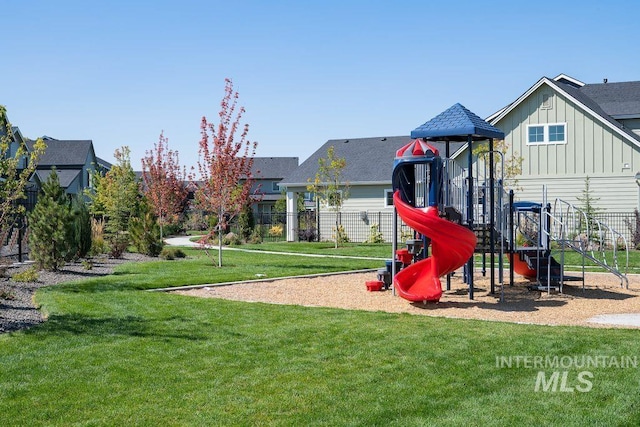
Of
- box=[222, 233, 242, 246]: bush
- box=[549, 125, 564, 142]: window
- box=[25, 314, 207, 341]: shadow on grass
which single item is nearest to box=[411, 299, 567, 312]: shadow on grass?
box=[25, 314, 207, 341]: shadow on grass

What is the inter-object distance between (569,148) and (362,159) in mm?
11618

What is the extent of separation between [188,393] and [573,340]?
482 centimetres

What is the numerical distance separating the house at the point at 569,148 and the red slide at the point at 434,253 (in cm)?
1805

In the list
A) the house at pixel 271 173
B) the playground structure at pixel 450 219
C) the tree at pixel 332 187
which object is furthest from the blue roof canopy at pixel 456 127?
the house at pixel 271 173

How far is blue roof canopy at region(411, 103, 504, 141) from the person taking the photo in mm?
12570

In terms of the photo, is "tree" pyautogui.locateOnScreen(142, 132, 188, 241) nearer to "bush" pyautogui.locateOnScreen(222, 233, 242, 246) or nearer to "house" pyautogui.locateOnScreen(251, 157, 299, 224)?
"bush" pyautogui.locateOnScreen(222, 233, 242, 246)

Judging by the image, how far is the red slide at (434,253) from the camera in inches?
464

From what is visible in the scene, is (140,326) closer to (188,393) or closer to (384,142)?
(188,393)

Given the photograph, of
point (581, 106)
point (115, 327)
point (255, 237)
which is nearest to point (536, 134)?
point (581, 106)

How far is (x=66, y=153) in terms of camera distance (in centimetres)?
5666

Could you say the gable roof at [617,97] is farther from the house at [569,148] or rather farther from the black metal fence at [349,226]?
the black metal fence at [349,226]

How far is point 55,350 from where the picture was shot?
8.08 m

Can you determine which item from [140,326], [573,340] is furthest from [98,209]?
[573,340]

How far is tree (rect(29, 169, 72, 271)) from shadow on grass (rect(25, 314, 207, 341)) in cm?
629
